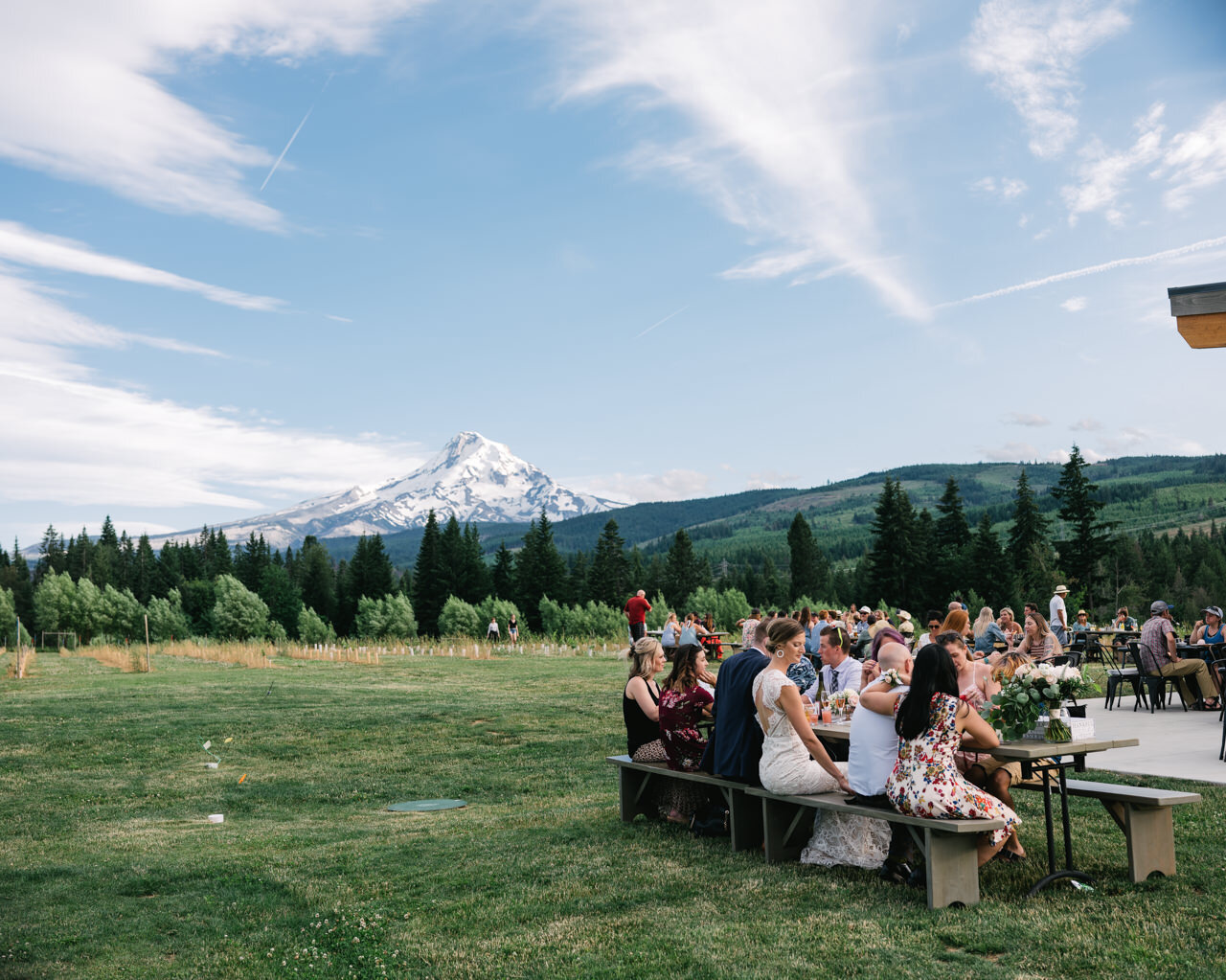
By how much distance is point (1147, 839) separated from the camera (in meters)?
5.38

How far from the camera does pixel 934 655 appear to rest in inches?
203

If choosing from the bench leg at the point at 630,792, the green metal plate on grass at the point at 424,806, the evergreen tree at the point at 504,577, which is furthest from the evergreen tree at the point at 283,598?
the bench leg at the point at 630,792

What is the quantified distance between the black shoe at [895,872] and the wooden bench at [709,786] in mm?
1071

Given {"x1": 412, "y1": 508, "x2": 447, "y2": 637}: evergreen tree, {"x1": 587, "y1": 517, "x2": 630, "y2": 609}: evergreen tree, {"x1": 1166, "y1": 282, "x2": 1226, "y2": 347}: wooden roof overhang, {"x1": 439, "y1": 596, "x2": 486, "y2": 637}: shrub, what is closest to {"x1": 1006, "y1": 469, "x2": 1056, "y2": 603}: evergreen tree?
{"x1": 587, "y1": 517, "x2": 630, "y2": 609}: evergreen tree

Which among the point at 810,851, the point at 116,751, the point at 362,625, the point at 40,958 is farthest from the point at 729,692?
the point at 362,625

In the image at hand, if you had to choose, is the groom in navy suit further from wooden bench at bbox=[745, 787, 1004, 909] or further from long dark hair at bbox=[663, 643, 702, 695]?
wooden bench at bbox=[745, 787, 1004, 909]

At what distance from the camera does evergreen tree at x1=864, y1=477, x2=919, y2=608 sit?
206ft

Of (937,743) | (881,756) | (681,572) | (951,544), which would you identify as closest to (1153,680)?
(881,756)

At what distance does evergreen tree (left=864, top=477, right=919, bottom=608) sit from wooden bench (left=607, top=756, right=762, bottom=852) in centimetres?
5685

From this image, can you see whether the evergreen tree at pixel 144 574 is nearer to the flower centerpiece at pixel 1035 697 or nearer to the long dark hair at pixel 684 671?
the long dark hair at pixel 684 671

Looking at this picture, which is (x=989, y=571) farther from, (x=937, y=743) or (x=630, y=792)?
(x=937, y=743)

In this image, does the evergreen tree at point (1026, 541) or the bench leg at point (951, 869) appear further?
the evergreen tree at point (1026, 541)

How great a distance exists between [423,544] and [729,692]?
236 ft

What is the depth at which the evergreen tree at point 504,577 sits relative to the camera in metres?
80.9
